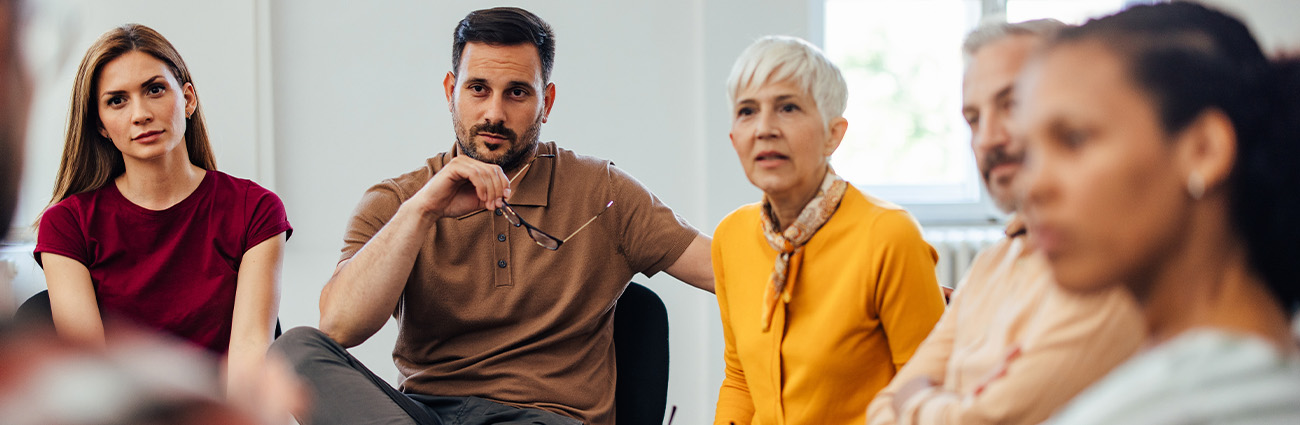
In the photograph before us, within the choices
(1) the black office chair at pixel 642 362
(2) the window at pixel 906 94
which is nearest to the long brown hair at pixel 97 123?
(1) the black office chair at pixel 642 362

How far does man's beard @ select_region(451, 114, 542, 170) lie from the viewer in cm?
205

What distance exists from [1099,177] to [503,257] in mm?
1599

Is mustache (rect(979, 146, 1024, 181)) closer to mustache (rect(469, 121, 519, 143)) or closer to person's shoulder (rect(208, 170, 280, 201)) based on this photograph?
mustache (rect(469, 121, 519, 143))

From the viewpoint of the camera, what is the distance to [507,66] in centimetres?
206

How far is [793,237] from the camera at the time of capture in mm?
1336

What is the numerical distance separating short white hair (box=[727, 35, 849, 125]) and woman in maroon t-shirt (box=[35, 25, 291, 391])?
1280 mm

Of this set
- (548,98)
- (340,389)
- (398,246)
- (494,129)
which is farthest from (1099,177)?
(548,98)

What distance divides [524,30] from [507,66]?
0.33 feet

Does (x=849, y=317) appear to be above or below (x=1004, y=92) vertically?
below

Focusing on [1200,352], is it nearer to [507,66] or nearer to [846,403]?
[846,403]

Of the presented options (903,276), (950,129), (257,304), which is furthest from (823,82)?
(950,129)

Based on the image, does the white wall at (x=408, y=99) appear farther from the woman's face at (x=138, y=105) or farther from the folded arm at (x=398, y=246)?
the folded arm at (x=398, y=246)

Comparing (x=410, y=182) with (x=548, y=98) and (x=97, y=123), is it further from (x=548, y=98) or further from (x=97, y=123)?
(x=97, y=123)

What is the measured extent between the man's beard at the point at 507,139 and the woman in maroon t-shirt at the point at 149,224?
489mm
